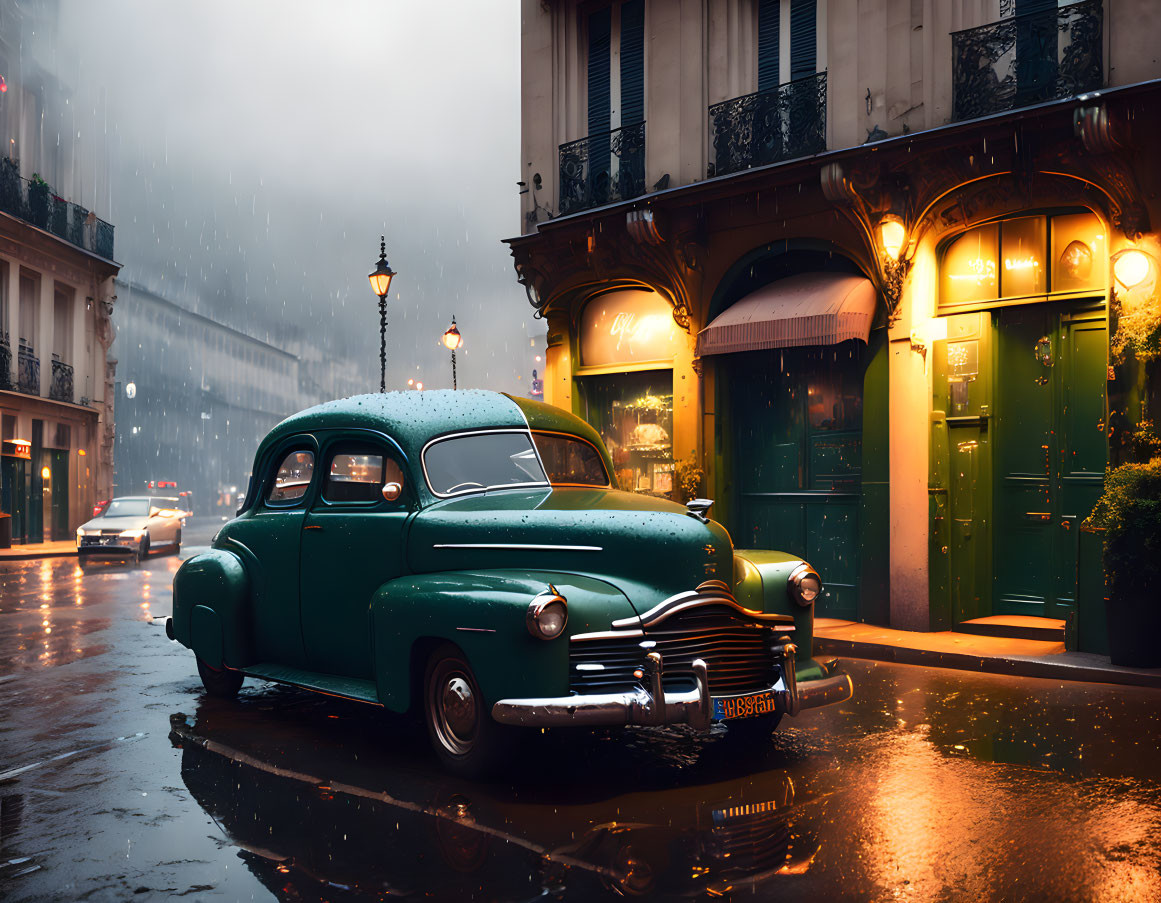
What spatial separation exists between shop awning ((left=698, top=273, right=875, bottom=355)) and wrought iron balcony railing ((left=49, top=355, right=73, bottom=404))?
25453mm

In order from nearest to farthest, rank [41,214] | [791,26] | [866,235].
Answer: [866,235]
[791,26]
[41,214]

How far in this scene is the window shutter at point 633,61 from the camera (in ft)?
50.5

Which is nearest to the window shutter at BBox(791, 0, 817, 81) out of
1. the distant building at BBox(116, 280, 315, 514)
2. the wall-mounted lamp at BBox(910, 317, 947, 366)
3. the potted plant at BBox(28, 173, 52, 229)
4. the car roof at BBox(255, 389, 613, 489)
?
the wall-mounted lamp at BBox(910, 317, 947, 366)

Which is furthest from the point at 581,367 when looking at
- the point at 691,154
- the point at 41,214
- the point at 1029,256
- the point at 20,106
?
the point at 20,106

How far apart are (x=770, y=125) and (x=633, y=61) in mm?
2902

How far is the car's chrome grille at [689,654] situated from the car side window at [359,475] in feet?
6.32

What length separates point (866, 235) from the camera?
488 inches

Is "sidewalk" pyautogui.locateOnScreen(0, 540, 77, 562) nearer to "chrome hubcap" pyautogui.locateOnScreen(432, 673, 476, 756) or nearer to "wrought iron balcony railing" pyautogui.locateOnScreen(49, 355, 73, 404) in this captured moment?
"wrought iron balcony railing" pyautogui.locateOnScreen(49, 355, 73, 404)

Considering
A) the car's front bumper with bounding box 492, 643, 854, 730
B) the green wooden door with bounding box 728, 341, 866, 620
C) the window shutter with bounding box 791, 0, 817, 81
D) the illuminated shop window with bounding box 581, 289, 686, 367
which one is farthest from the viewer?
the illuminated shop window with bounding box 581, 289, 686, 367

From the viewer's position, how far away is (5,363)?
29.7 m

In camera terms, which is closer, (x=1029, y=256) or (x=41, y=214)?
(x=1029, y=256)

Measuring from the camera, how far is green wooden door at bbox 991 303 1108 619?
10953 millimetres

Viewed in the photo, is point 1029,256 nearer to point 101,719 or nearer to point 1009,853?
point 1009,853

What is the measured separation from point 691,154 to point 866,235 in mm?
3151
